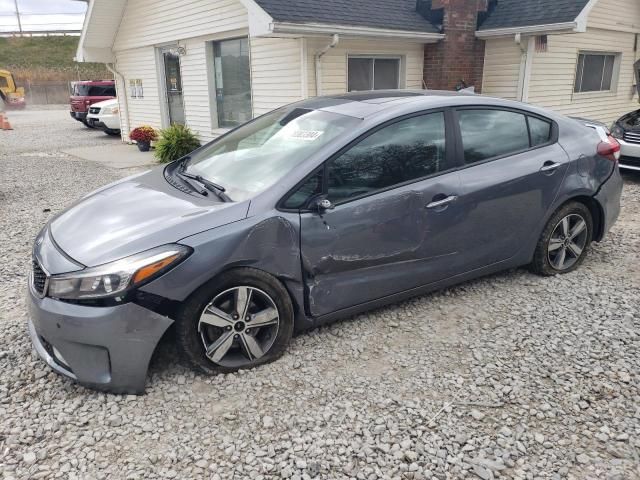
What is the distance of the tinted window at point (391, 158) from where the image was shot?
315 centimetres

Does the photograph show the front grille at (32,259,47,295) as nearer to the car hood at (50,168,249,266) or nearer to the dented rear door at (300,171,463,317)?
the car hood at (50,168,249,266)

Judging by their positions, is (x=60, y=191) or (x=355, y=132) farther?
(x=60, y=191)

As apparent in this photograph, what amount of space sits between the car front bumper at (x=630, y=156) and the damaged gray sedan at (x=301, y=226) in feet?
14.4

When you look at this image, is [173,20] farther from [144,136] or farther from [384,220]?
[384,220]

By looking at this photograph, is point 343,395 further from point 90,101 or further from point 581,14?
point 90,101

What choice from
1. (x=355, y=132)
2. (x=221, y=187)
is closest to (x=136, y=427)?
(x=221, y=187)

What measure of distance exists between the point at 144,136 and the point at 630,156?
34.8 feet

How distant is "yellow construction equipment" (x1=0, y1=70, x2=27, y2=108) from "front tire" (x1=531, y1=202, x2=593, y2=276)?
118 feet

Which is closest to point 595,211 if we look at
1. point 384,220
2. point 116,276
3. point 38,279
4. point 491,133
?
point 491,133

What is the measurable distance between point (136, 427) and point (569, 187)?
3498mm

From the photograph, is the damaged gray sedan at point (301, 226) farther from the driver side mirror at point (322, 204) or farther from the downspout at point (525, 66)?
the downspout at point (525, 66)

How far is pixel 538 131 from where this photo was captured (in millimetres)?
4004

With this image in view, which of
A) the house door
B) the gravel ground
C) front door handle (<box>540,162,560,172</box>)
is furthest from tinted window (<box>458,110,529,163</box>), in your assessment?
the house door

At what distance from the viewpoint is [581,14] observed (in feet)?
28.8
